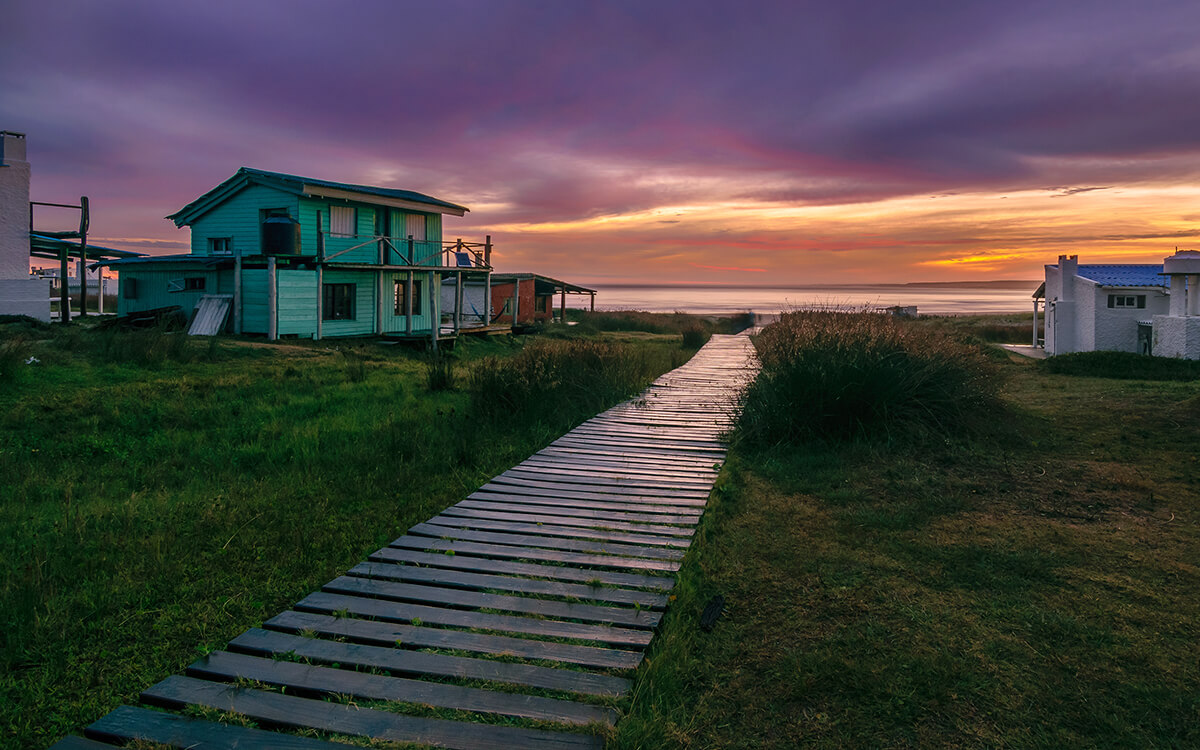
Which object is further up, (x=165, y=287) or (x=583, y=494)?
(x=165, y=287)

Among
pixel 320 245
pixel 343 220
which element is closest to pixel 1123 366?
pixel 320 245

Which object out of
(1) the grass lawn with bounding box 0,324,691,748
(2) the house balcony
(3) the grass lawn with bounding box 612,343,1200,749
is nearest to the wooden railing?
(2) the house balcony

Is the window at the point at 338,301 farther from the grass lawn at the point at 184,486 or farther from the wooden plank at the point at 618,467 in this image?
the wooden plank at the point at 618,467

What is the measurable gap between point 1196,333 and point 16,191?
103ft

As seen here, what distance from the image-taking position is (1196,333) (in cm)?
1967

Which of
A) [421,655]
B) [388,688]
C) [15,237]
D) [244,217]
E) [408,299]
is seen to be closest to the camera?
[388,688]

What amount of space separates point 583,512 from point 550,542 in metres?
0.73

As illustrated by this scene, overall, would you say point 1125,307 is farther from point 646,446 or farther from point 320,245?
point 320,245

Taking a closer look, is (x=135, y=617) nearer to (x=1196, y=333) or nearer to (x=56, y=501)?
(x=56, y=501)

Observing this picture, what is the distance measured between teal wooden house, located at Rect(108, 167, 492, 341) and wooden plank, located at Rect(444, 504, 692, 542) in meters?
17.4

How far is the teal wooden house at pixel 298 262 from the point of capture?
72.3 ft

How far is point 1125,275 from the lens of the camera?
1060 inches

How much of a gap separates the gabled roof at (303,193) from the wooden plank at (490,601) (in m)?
21.1

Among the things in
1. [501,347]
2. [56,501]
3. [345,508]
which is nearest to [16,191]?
[501,347]
